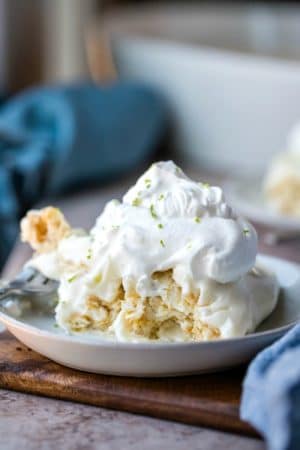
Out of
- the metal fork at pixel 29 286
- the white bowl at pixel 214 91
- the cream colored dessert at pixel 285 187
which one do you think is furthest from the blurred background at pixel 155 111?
the metal fork at pixel 29 286

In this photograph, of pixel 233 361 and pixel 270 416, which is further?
pixel 233 361

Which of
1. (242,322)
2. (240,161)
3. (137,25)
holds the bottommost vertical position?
(240,161)

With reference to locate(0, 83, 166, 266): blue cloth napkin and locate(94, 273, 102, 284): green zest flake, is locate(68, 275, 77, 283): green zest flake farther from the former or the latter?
locate(0, 83, 166, 266): blue cloth napkin

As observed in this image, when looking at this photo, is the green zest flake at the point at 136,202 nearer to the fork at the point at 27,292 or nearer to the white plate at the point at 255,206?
the fork at the point at 27,292

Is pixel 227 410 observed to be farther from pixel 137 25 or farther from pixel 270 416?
pixel 137 25

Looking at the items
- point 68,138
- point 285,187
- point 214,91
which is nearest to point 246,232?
point 285,187

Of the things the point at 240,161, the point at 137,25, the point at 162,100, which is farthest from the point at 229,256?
the point at 137,25
